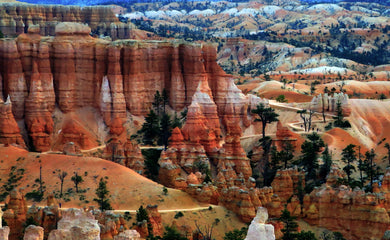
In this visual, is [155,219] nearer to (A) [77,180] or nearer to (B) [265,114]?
(A) [77,180]

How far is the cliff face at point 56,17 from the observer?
15812 centimetres

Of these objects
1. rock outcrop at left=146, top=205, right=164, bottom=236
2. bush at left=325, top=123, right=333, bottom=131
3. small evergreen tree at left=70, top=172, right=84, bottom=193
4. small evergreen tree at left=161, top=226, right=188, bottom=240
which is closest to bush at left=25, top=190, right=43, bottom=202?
small evergreen tree at left=70, top=172, right=84, bottom=193

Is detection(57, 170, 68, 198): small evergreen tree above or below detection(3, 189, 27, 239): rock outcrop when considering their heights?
below

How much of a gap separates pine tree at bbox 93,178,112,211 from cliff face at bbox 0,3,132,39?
241 ft

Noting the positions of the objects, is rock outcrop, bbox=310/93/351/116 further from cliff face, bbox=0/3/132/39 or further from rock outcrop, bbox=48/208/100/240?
rock outcrop, bbox=48/208/100/240

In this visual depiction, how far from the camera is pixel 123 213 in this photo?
81.6m

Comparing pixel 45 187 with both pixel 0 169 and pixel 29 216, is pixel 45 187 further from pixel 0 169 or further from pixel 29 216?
pixel 29 216

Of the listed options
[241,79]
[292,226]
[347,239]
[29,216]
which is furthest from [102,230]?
[241,79]

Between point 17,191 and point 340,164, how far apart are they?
36.8m

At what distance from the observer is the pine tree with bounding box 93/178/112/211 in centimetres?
8356

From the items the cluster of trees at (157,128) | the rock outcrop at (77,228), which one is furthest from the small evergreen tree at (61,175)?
the rock outcrop at (77,228)

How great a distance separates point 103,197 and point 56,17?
8745 centimetres

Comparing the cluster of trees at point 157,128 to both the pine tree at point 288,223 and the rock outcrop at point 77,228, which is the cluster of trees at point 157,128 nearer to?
the pine tree at point 288,223

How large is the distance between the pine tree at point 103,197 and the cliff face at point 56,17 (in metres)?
73.4
